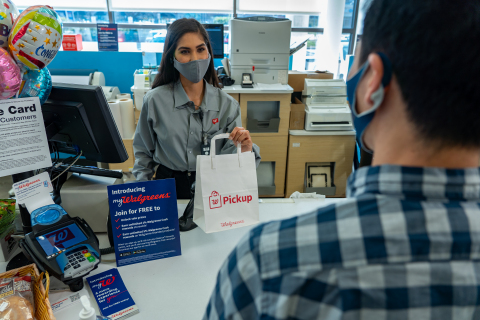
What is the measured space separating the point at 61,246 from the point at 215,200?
1.53 ft

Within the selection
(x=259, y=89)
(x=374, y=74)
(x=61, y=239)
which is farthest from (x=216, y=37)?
(x=374, y=74)

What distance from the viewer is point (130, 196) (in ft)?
3.13

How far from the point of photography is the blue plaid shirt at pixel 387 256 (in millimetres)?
355

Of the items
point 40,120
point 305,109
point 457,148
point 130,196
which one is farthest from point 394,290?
point 305,109

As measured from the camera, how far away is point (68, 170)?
3.93 feet

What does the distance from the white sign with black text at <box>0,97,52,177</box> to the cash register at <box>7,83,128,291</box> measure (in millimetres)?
83

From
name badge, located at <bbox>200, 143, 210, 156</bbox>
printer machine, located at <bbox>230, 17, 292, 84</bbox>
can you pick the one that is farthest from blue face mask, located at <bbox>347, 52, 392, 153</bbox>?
printer machine, located at <bbox>230, 17, 292, 84</bbox>

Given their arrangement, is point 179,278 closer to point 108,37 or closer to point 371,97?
point 371,97

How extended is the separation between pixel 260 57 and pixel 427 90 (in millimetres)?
2761

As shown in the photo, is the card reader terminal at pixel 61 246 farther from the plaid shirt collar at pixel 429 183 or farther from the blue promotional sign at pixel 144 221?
the plaid shirt collar at pixel 429 183

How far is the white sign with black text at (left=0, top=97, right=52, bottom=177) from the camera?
2.83 ft

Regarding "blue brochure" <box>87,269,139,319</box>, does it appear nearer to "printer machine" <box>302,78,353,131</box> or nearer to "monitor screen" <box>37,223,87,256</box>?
"monitor screen" <box>37,223,87,256</box>

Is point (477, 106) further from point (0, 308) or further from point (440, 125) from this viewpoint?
point (0, 308)

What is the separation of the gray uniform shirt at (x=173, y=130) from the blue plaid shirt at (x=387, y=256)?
1220mm
